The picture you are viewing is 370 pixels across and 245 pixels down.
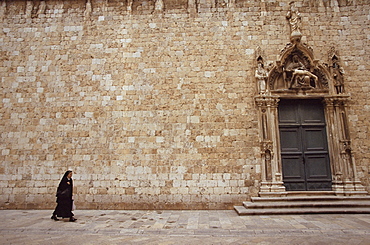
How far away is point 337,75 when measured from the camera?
8883 millimetres

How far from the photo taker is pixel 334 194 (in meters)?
8.18

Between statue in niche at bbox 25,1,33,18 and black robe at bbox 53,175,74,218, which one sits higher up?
statue in niche at bbox 25,1,33,18

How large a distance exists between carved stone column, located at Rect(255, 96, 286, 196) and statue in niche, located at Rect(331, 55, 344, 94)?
212 cm

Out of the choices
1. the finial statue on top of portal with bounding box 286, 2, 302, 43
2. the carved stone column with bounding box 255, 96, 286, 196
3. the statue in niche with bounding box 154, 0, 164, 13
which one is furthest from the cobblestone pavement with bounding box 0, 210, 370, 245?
the statue in niche with bounding box 154, 0, 164, 13

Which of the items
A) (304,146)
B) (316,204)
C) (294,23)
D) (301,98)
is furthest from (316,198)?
(294,23)

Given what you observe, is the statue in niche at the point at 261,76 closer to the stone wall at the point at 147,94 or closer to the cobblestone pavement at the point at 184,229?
the stone wall at the point at 147,94

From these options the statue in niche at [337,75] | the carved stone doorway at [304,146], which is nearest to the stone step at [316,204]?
the carved stone doorway at [304,146]

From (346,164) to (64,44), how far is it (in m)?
10.8

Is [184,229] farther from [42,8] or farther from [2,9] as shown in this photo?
[2,9]

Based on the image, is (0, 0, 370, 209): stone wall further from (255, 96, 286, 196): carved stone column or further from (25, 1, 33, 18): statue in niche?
(255, 96, 286, 196): carved stone column

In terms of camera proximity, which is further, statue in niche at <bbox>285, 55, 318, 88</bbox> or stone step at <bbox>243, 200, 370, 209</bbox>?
statue in niche at <bbox>285, 55, 318, 88</bbox>

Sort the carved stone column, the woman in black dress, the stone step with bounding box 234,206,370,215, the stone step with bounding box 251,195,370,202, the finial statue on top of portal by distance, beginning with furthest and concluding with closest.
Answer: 1. the finial statue on top of portal
2. the carved stone column
3. the stone step with bounding box 251,195,370,202
4. the stone step with bounding box 234,206,370,215
5. the woman in black dress

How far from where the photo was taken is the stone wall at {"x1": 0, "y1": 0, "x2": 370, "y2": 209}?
27.9 ft

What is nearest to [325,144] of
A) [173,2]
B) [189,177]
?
[189,177]
